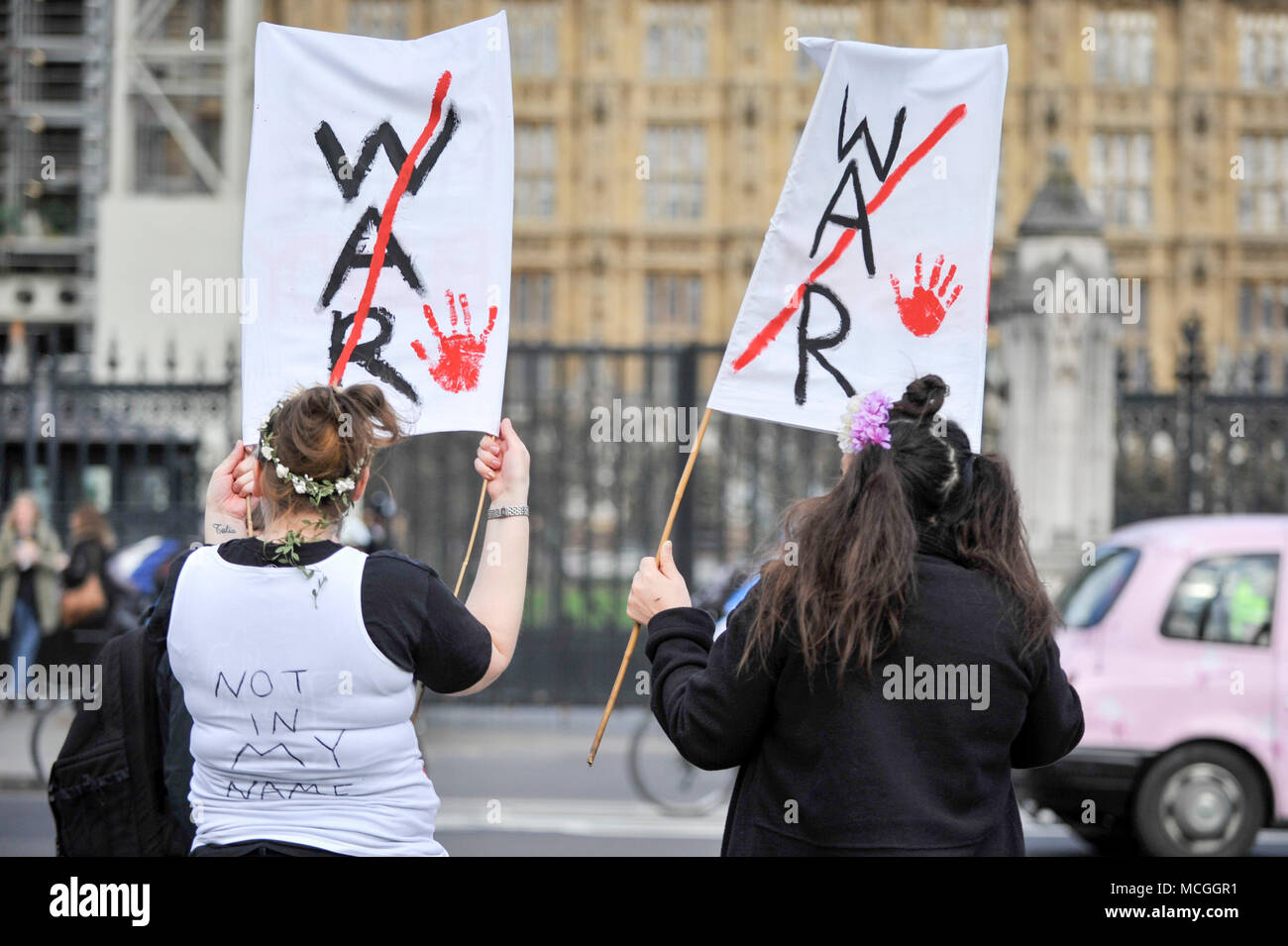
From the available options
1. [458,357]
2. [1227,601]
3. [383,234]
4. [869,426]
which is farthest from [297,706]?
[1227,601]

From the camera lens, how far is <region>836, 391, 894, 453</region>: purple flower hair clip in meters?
2.76

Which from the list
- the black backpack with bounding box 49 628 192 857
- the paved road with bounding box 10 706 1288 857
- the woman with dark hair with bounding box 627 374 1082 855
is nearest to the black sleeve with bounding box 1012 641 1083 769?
the woman with dark hair with bounding box 627 374 1082 855

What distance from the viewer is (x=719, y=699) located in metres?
2.62

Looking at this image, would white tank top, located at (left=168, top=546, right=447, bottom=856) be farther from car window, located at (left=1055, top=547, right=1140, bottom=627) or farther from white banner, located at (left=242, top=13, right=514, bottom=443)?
car window, located at (left=1055, top=547, right=1140, bottom=627)

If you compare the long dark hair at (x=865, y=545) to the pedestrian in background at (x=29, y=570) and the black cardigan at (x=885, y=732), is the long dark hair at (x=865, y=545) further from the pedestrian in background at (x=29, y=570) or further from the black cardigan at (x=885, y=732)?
the pedestrian in background at (x=29, y=570)

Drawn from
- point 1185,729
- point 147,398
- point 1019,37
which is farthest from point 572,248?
point 1185,729

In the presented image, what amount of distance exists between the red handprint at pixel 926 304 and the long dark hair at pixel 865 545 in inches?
29.5

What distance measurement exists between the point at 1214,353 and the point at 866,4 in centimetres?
1332

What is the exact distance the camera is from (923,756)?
2598 millimetres

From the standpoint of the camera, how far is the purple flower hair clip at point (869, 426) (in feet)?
9.04

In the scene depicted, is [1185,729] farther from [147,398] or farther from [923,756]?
[147,398]

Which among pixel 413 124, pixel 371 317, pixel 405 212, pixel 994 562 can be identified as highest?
pixel 413 124

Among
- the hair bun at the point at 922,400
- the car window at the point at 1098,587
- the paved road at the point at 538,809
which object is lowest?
the paved road at the point at 538,809

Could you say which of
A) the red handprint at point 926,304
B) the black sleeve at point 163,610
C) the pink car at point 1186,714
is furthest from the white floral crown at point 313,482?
the pink car at point 1186,714
